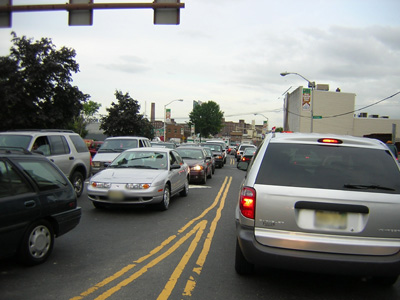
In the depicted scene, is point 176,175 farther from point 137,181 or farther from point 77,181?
point 77,181

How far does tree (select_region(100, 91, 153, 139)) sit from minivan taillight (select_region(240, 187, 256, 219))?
3210 cm

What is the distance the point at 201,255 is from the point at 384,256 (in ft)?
8.43

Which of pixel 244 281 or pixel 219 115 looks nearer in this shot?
pixel 244 281

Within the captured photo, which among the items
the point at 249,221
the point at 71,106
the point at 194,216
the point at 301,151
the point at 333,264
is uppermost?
the point at 71,106

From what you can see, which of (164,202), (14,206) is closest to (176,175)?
(164,202)

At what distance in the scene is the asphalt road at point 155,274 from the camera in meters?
3.76

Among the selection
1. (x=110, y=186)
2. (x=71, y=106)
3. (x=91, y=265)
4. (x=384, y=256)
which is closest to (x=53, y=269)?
A: (x=91, y=265)

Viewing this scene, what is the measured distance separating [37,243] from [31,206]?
0.53 m

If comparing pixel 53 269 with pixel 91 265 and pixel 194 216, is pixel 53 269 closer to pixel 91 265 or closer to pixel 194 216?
pixel 91 265

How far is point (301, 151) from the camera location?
12.8 feet

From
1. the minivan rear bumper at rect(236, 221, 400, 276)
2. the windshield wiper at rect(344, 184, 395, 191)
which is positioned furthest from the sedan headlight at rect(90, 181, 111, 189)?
the windshield wiper at rect(344, 184, 395, 191)

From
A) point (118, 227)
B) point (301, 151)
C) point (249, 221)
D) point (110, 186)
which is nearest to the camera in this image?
point (249, 221)

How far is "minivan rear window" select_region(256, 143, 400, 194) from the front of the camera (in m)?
3.46

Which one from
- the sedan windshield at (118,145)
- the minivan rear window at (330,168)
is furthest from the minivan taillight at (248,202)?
the sedan windshield at (118,145)
